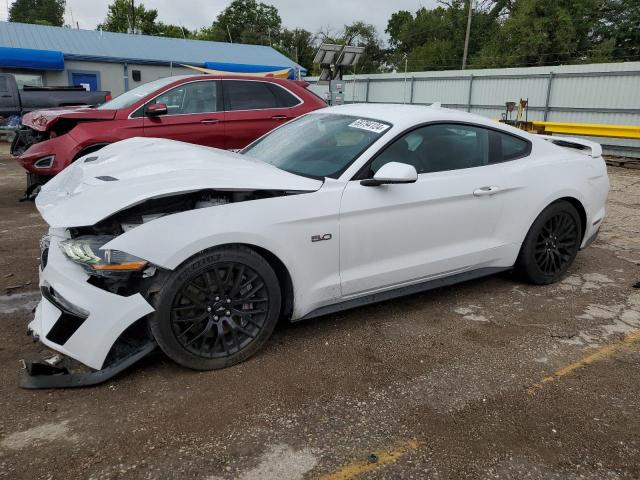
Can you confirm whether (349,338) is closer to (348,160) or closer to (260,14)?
(348,160)

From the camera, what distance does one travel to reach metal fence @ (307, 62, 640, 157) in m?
15.3

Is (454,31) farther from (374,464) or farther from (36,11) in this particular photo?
(36,11)

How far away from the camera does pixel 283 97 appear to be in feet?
25.0

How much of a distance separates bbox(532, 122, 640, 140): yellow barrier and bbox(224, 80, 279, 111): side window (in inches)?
369

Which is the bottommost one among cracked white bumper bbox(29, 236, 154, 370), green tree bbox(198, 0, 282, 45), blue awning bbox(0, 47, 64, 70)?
cracked white bumper bbox(29, 236, 154, 370)

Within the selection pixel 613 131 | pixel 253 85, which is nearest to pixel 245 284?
pixel 253 85

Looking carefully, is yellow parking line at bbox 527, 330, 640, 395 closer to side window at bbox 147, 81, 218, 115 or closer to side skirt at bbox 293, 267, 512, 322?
side skirt at bbox 293, 267, 512, 322

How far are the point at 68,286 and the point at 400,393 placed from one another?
189cm

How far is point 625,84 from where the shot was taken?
15.3m

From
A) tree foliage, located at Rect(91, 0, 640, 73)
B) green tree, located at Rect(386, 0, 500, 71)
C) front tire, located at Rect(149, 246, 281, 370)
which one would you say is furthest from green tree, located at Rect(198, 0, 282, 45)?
front tire, located at Rect(149, 246, 281, 370)

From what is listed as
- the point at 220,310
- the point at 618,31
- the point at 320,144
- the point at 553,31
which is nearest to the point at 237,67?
the point at 320,144

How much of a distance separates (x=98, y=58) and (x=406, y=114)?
78.4 feet

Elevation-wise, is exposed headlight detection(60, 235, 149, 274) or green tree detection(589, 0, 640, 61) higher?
green tree detection(589, 0, 640, 61)

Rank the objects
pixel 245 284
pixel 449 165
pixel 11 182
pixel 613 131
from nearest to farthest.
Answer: pixel 245 284
pixel 449 165
pixel 11 182
pixel 613 131
